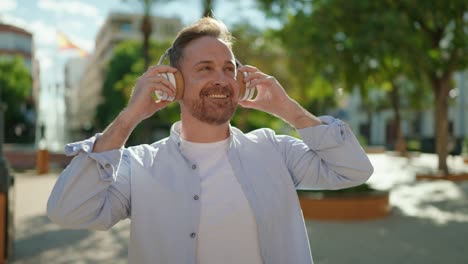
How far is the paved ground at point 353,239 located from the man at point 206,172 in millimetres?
4247

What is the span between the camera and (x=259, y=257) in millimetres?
2064

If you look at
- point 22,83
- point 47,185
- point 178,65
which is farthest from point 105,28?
point 178,65

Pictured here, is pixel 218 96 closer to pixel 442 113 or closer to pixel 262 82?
pixel 262 82

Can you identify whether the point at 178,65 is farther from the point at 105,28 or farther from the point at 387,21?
the point at 105,28

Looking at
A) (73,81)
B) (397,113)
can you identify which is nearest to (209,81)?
(397,113)

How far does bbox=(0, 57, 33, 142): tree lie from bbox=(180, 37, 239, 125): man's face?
60.0m

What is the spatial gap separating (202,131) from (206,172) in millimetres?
186

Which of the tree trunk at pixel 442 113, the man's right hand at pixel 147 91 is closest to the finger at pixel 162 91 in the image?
the man's right hand at pixel 147 91

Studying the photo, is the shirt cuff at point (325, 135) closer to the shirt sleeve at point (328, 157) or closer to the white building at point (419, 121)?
the shirt sleeve at point (328, 157)

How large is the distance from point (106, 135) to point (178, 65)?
0.45 meters

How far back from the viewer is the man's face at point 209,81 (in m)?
2.13

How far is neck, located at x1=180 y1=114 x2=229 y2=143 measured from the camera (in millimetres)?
2213

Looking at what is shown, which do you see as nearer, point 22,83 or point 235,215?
point 235,215

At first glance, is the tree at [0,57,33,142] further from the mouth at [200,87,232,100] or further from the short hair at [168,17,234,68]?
the mouth at [200,87,232,100]
